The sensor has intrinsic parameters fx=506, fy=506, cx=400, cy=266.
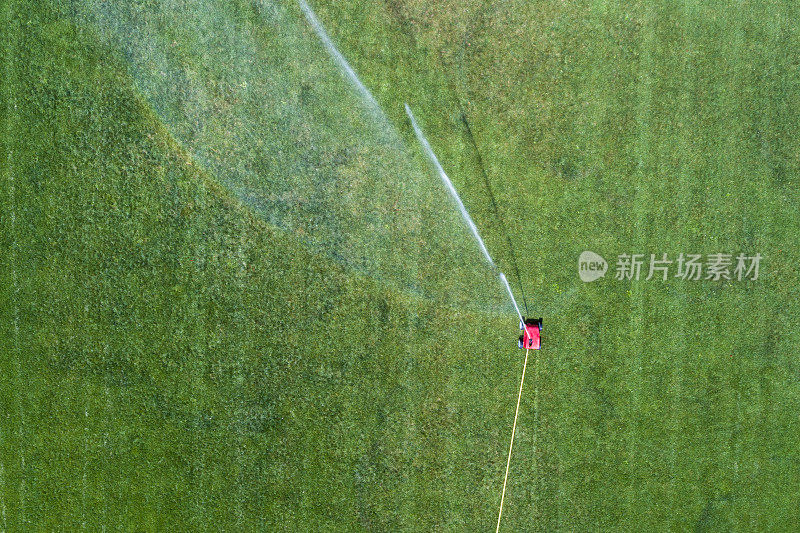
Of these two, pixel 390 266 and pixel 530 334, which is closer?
pixel 530 334

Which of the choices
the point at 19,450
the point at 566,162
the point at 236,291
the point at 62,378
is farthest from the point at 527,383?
the point at 19,450

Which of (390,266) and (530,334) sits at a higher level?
(390,266)

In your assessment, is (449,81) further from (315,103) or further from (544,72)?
(315,103)
